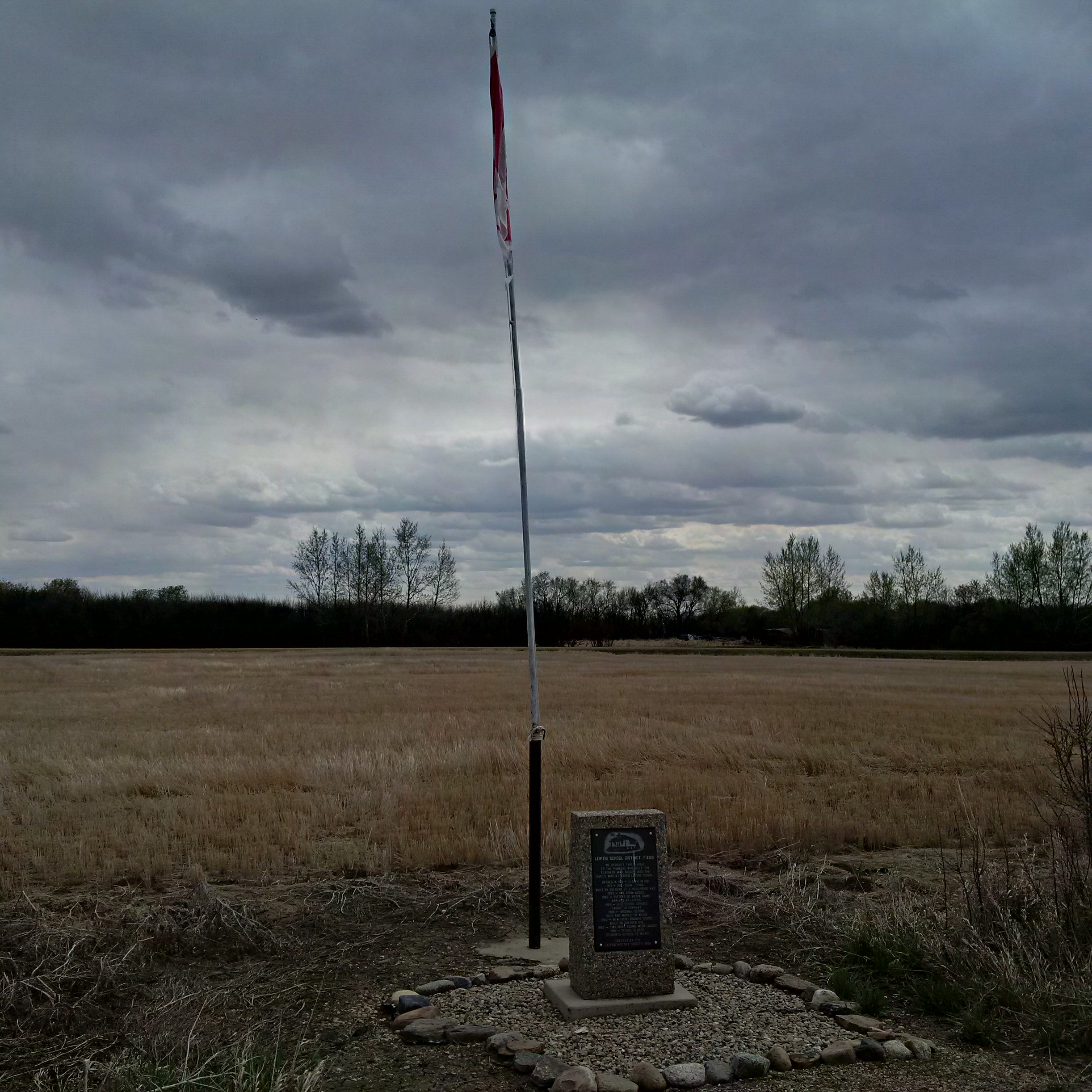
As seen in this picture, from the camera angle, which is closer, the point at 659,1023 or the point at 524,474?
the point at 659,1023

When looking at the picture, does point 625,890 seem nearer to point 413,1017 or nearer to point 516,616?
point 413,1017

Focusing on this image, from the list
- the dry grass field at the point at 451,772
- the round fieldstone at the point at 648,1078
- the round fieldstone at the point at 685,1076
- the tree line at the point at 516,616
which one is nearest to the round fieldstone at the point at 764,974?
the round fieldstone at the point at 685,1076

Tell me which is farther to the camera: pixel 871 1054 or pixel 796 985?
pixel 796 985

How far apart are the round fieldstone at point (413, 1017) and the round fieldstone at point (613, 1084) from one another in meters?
1.32

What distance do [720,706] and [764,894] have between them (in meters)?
19.1

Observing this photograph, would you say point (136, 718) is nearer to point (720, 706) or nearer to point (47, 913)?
point (720, 706)

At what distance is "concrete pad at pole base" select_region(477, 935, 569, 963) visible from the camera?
8.22 metres

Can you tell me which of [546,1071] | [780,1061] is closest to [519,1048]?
[546,1071]

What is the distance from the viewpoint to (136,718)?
26094mm

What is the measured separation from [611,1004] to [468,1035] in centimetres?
97

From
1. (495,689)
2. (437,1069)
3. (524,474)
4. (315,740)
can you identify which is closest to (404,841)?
(524,474)

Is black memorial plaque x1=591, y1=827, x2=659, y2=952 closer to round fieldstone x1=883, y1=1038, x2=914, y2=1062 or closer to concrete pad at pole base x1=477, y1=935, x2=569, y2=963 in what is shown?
concrete pad at pole base x1=477, y1=935, x2=569, y2=963

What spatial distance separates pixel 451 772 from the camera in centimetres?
1697

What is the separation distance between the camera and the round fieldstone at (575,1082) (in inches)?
225
